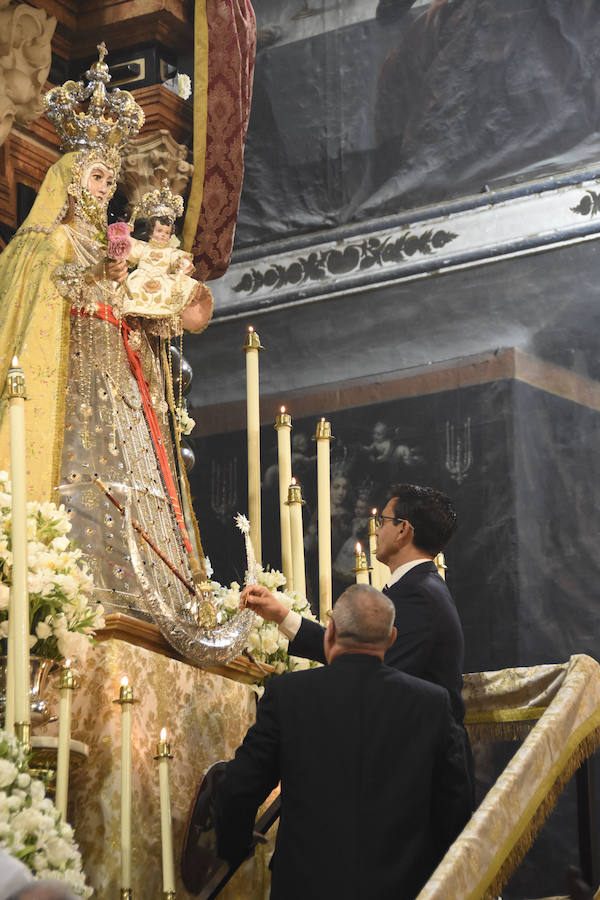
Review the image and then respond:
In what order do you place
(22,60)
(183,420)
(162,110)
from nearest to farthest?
(183,420)
(22,60)
(162,110)

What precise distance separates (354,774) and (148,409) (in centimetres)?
189

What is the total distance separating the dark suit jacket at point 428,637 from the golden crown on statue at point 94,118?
206 cm

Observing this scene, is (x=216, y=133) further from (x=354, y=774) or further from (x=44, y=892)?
(x=44, y=892)

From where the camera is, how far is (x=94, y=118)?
15.1 ft

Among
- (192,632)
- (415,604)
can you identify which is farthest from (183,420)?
(415,604)

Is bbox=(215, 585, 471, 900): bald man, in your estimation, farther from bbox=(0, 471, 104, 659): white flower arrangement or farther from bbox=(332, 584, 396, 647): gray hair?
bbox=(0, 471, 104, 659): white flower arrangement

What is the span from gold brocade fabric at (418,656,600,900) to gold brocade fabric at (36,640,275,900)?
0.77 m

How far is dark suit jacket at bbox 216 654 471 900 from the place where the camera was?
9.17ft

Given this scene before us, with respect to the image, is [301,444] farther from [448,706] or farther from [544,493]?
[448,706]

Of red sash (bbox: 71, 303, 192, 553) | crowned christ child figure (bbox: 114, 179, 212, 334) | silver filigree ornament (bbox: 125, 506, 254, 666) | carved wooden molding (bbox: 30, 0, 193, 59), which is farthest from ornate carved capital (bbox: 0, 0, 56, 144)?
silver filigree ornament (bbox: 125, 506, 254, 666)

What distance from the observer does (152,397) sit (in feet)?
14.8

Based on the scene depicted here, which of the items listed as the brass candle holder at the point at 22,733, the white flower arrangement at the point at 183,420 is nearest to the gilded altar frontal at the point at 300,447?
the brass candle holder at the point at 22,733

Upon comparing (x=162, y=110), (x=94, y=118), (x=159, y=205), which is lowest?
(x=159, y=205)

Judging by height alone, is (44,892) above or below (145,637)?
below
